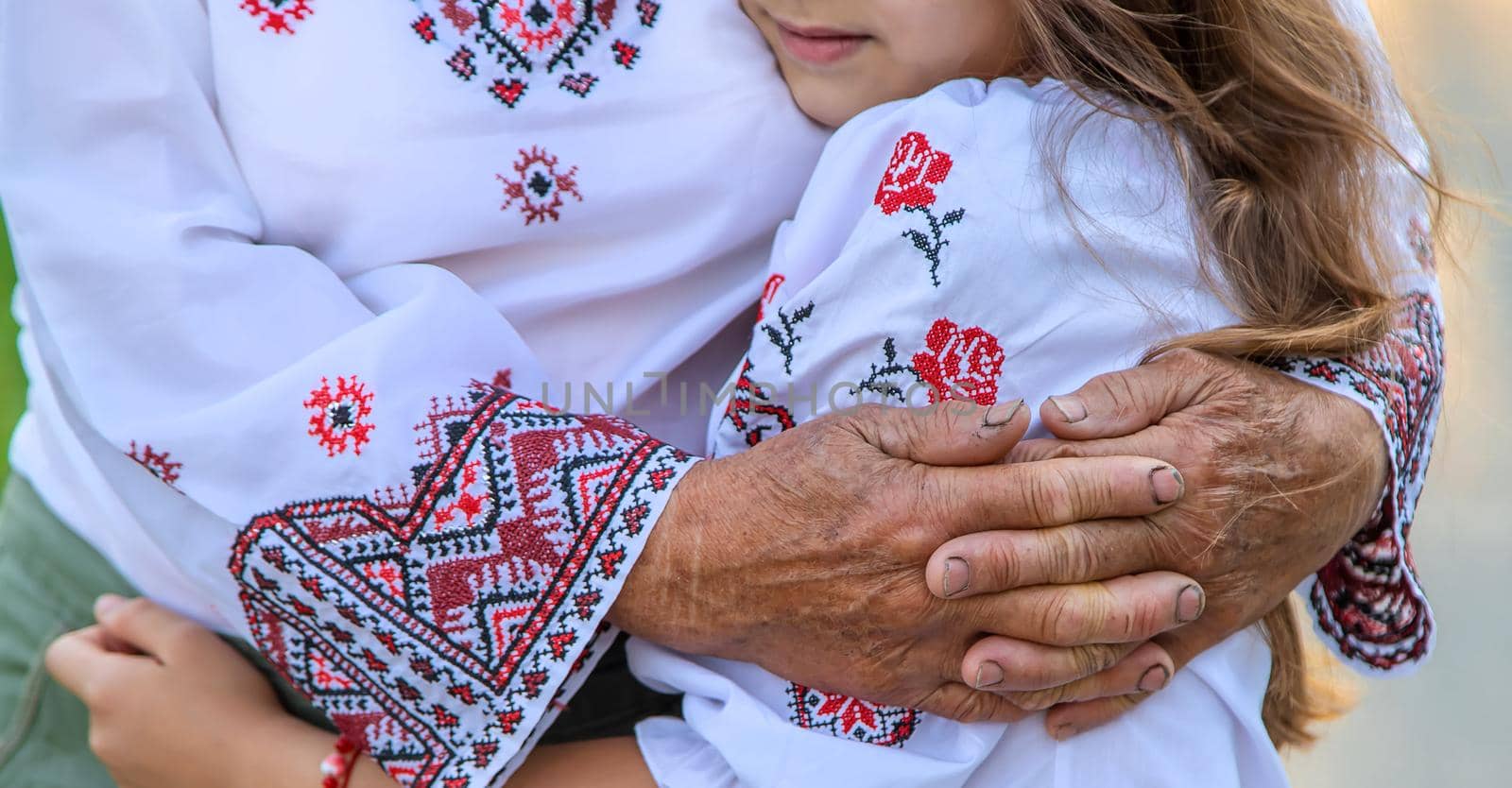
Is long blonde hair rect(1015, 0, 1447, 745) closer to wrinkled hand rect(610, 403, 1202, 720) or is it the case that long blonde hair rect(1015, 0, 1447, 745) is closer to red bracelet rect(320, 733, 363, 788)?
wrinkled hand rect(610, 403, 1202, 720)

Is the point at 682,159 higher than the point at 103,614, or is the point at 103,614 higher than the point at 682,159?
the point at 682,159

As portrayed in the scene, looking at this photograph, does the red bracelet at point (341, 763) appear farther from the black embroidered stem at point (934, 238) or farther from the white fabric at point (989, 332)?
the black embroidered stem at point (934, 238)

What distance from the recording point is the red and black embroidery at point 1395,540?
1.31 m

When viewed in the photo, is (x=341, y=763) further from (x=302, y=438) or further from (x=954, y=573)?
(x=954, y=573)

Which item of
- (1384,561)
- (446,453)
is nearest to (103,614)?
(446,453)

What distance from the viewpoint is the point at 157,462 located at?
122 cm

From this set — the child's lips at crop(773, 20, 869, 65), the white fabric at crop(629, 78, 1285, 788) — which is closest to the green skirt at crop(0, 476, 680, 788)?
the white fabric at crop(629, 78, 1285, 788)

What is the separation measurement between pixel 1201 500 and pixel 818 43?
657 mm

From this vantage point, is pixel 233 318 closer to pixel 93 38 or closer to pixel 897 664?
pixel 93 38

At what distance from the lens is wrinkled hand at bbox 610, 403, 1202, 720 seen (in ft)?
3.61

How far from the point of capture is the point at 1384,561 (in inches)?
53.4

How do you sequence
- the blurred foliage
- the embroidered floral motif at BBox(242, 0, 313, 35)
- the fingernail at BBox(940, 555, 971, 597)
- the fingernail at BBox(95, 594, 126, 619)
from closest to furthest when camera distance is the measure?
the fingernail at BBox(940, 555, 971, 597) < the embroidered floral motif at BBox(242, 0, 313, 35) < the fingernail at BBox(95, 594, 126, 619) < the blurred foliage

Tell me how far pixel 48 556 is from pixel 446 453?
0.62m

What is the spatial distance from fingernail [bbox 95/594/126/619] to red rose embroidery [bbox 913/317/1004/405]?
0.96 meters
